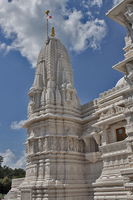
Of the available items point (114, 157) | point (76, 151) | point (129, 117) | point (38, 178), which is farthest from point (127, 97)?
point (38, 178)

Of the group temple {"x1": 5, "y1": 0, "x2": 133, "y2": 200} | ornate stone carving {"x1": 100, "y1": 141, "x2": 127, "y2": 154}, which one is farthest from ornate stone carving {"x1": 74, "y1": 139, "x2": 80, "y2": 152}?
ornate stone carving {"x1": 100, "y1": 141, "x2": 127, "y2": 154}

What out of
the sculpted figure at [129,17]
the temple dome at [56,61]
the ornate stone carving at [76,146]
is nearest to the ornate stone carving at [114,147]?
the ornate stone carving at [76,146]

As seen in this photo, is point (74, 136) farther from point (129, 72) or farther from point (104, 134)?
point (129, 72)

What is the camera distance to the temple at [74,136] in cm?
1501

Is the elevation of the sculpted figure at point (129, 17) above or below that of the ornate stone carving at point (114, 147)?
above

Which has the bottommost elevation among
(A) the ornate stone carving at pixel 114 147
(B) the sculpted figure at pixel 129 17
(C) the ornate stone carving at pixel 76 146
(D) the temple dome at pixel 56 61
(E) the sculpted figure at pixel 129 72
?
(A) the ornate stone carving at pixel 114 147

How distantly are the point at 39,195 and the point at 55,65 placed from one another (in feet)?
45.5

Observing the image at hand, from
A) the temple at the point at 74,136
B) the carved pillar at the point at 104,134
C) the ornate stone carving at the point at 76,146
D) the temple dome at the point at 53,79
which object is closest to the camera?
the temple at the point at 74,136

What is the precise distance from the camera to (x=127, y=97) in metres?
12.9

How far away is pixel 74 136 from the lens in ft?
66.0

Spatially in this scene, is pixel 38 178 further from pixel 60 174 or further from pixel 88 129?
pixel 88 129

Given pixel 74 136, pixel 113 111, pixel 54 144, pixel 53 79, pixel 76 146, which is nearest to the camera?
pixel 113 111

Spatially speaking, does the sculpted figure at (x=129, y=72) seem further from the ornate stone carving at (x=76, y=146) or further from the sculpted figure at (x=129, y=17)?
the ornate stone carving at (x=76, y=146)

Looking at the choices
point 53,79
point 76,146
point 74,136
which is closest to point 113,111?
point 74,136
